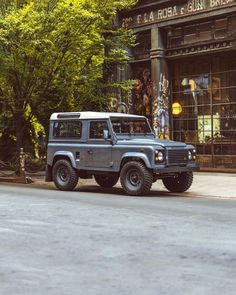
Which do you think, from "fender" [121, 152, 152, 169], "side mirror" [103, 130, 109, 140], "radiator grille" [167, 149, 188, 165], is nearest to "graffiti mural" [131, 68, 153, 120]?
"side mirror" [103, 130, 109, 140]

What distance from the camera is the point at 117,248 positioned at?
22.0 ft

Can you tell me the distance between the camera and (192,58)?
2133 centimetres

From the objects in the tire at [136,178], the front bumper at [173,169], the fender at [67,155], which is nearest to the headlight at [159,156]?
the front bumper at [173,169]

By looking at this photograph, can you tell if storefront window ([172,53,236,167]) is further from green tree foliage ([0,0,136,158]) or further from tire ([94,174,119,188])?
tire ([94,174,119,188])

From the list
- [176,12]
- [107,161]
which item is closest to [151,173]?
[107,161]

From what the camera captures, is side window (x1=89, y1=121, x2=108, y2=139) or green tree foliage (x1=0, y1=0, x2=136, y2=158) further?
green tree foliage (x1=0, y1=0, x2=136, y2=158)

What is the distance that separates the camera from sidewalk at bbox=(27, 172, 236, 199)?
46.1 ft

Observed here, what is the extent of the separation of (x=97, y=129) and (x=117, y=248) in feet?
26.7

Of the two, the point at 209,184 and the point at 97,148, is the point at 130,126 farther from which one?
the point at 209,184

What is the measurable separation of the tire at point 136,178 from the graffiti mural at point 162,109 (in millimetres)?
8558

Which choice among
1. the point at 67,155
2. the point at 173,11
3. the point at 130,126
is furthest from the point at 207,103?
the point at 67,155

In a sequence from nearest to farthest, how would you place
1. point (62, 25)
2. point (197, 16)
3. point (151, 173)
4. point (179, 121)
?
point (151, 173) → point (62, 25) → point (197, 16) → point (179, 121)

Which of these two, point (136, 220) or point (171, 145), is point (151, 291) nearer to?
point (136, 220)

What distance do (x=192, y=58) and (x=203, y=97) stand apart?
5.63ft
